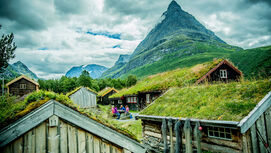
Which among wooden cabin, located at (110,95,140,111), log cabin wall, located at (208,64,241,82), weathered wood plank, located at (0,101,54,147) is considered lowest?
wooden cabin, located at (110,95,140,111)

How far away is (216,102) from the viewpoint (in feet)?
24.9

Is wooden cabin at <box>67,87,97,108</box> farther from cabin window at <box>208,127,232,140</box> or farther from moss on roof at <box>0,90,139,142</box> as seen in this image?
moss on roof at <box>0,90,139,142</box>

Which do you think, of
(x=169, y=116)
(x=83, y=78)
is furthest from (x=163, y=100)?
(x=83, y=78)

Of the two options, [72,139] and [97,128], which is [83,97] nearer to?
[72,139]

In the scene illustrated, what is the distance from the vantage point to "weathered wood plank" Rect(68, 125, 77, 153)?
280 centimetres

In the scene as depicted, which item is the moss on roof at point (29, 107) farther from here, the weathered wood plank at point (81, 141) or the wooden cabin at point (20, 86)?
the wooden cabin at point (20, 86)

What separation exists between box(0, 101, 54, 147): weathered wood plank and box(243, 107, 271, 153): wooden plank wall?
277 inches

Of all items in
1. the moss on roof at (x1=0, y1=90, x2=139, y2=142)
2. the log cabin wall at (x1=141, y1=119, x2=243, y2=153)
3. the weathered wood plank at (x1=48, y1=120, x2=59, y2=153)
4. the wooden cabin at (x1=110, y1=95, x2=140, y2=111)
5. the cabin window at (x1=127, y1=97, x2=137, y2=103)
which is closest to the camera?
the moss on roof at (x1=0, y1=90, x2=139, y2=142)

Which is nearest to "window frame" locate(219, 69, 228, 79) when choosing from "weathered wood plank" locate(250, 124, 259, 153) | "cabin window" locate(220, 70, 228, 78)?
"cabin window" locate(220, 70, 228, 78)

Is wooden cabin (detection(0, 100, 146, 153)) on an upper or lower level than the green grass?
lower

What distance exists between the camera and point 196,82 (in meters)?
17.7

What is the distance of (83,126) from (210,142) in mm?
6755

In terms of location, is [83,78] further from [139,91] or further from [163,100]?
[163,100]

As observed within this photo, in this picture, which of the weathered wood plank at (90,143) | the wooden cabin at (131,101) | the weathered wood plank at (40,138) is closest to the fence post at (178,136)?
the weathered wood plank at (90,143)
